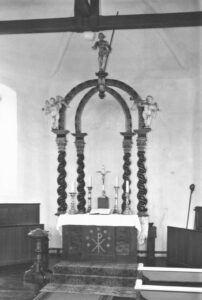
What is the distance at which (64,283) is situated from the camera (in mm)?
7914

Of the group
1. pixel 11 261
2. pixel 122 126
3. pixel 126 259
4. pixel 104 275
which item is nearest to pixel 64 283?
pixel 104 275

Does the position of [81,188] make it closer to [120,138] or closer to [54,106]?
[54,106]

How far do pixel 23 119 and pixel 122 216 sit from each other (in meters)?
4.33

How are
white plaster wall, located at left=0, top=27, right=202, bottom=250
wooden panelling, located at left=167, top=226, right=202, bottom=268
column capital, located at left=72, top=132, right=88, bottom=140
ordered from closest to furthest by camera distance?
wooden panelling, located at left=167, top=226, right=202, bottom=268, column capital, located at left=72, top=132, right=88, bottom=140, white plaster wall, located at left=0, top=27, right=202, bottom=250

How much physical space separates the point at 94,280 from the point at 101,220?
119 centimetres

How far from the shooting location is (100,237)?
8547 mm

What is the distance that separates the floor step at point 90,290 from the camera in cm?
727

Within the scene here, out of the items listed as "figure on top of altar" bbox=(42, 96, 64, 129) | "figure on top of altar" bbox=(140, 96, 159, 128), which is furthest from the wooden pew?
"figure on top of altar" bbox=(42, 96, 64, 129)

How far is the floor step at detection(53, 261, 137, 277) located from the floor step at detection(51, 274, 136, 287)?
0.08 meters

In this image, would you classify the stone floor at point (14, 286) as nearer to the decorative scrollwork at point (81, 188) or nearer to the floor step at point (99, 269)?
the floor step at point (99, 269)

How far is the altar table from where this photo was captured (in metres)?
8.48

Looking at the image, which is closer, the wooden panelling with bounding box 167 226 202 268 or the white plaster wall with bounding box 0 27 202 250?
the wooden panelling with bounding box 167 226 202 268

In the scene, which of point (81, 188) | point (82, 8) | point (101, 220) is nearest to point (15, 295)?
point (101, 220)

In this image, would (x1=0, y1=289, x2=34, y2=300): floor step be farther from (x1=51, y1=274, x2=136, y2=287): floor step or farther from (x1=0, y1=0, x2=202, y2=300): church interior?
(x1=0, y1=0, x2=202, y2=300): church interior
